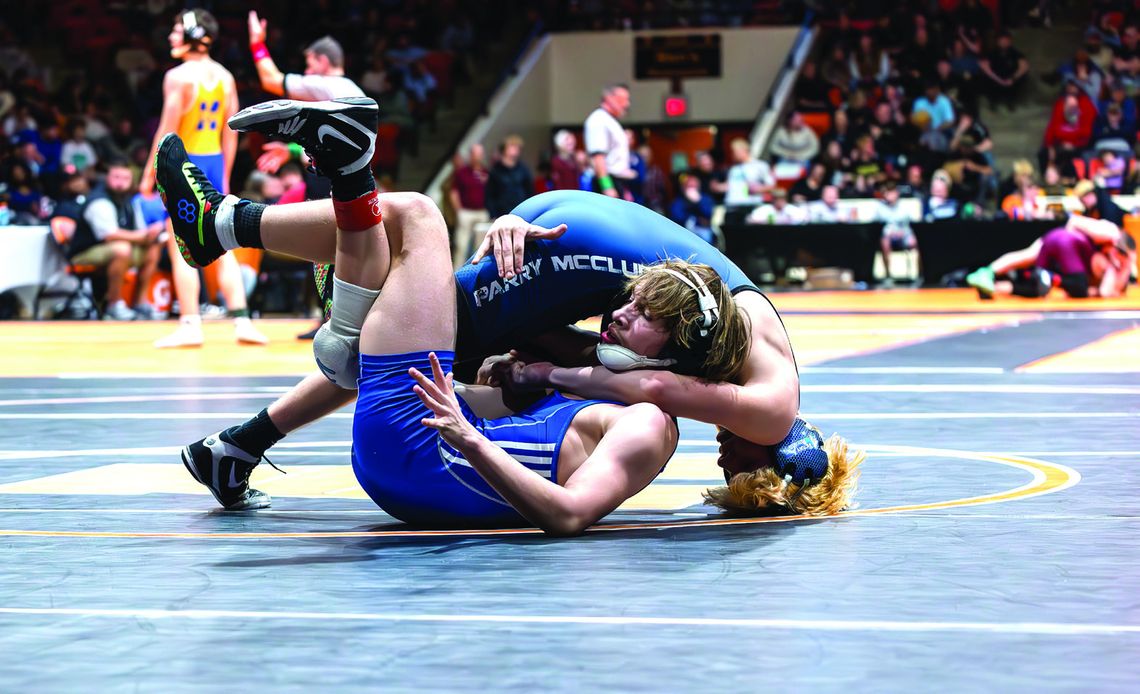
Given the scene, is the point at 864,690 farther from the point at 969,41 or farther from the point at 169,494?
the point at 969,41

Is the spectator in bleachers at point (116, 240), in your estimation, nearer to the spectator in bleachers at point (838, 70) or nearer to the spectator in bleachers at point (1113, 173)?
the spectator in bleachers at point (1113, 173)

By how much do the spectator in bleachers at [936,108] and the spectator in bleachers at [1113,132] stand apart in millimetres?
1504

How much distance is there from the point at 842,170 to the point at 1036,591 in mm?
14830

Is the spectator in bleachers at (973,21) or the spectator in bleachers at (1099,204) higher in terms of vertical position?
the spectator in bleachers at (973,21)

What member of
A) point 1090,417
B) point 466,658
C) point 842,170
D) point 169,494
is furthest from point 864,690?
point 842,170

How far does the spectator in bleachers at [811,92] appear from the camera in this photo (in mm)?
19375

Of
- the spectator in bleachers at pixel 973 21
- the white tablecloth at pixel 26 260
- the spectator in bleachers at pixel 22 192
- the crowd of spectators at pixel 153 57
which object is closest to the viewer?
the white tablecloth at pixel 26 260

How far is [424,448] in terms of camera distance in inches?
139

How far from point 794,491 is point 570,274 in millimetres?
733

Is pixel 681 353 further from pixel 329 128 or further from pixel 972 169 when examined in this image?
pixel 972 169

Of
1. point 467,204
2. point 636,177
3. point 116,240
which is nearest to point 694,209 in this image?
point 467,204

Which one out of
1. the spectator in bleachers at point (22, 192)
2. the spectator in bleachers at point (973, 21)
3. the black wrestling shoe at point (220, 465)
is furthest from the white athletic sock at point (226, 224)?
the spectator in bleachers at point (973, 21)

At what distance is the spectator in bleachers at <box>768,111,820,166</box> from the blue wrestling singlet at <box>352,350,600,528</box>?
1481 cm

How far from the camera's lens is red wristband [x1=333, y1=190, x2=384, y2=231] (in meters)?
3.54
